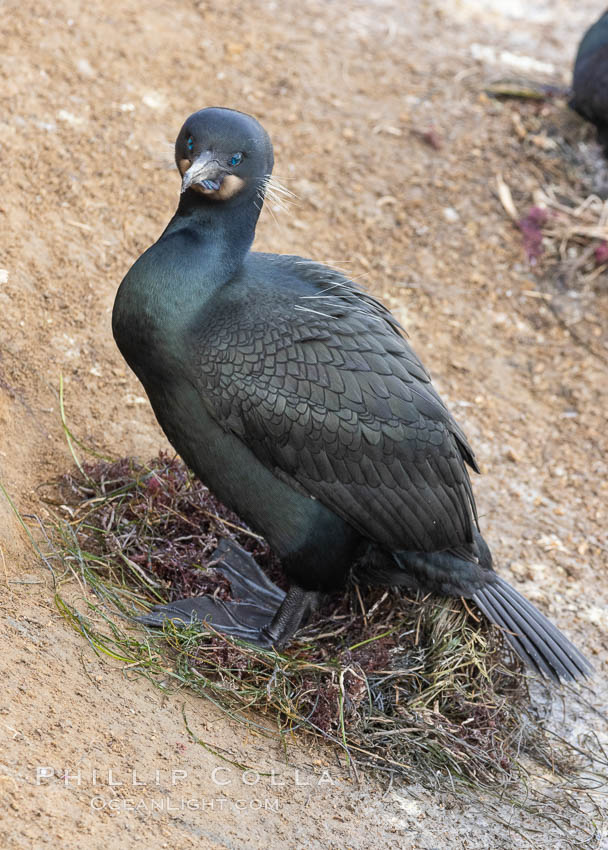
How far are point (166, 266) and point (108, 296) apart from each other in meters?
Result: 1.60

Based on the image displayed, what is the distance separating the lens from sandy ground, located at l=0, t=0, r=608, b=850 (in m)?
2.88

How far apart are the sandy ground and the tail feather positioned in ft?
1.03

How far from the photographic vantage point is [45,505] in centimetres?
389

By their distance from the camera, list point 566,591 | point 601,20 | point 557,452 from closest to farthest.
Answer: point 566,591 < point 557,452 < point 601,20

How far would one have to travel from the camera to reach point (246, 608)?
3957 mm

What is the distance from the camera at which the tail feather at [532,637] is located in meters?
3.84

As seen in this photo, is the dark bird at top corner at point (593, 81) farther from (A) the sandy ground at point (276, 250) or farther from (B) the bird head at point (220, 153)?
(B) the bird head at point (220, 153)

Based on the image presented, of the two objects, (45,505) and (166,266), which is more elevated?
(166,266)

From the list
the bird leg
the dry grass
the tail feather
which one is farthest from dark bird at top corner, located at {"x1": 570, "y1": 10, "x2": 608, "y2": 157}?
the bird leg

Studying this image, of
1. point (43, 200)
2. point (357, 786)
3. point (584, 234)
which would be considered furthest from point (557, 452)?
point (43, 200)

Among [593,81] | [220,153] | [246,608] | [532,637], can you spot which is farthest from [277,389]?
[593,81]

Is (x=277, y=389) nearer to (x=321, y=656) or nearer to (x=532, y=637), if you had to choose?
(x=321, y=656)

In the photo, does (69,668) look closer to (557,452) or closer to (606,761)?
(606,761)

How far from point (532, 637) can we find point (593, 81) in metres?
4.84
